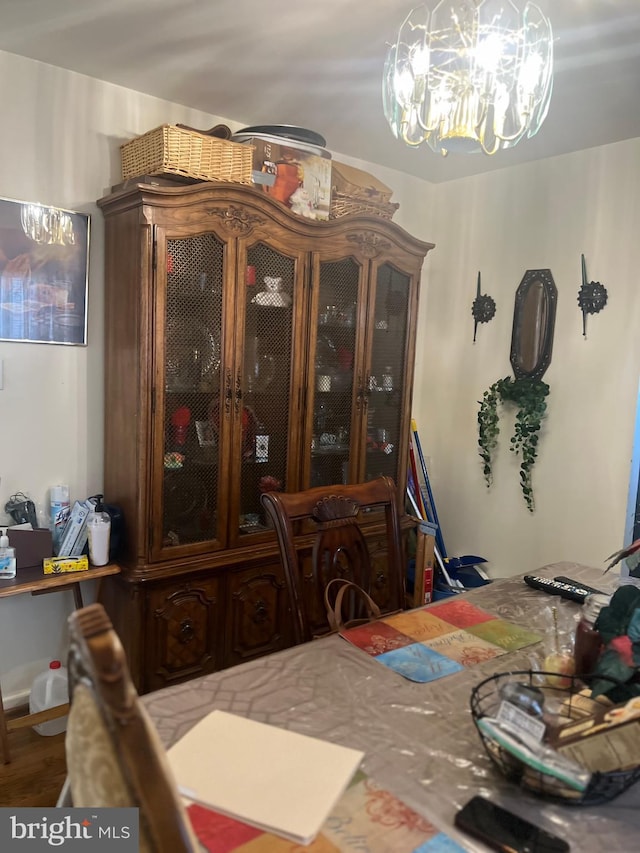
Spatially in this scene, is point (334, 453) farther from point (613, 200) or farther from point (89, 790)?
point (89, 790)

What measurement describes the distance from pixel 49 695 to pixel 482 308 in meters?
2.74

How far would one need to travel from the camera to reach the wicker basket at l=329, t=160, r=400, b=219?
271cm

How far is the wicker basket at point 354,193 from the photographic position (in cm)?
271

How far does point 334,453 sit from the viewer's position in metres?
2.85

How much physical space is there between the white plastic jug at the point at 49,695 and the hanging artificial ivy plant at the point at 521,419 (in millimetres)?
2272

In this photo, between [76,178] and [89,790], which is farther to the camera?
[76,178]

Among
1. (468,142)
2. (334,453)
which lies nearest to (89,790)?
(468,142)

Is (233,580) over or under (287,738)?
under

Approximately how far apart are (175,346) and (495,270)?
192 centimetres

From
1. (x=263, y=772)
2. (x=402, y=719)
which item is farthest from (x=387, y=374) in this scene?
(x=263, y=772)

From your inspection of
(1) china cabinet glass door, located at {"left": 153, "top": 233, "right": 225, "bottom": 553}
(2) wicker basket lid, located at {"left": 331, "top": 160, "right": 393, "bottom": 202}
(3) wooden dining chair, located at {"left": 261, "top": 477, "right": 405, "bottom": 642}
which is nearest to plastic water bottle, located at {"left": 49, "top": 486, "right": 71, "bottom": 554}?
(1) china cabinet glass door, located at {"left": 153, "top": 233, "right": 225, "bottom": 553}

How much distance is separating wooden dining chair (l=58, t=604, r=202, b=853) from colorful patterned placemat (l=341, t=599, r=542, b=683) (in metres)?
0.72

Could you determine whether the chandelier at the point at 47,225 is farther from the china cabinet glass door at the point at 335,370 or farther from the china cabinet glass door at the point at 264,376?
the china cabinet glass door at the point at 335,370

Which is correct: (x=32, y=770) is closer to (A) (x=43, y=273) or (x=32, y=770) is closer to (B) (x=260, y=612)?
(B) (x=260, y=612)
